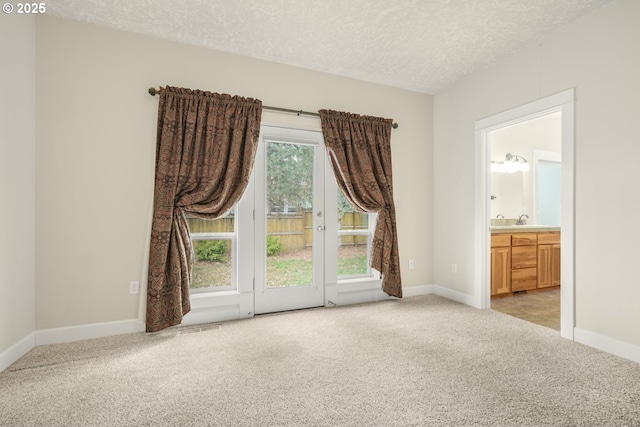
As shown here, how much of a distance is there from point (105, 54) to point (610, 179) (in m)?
4.34

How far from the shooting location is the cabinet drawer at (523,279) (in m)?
4.16

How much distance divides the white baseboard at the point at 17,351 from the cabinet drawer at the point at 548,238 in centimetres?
570

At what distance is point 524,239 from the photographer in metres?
4.20

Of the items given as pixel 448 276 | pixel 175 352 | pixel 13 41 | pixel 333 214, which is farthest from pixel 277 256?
pixel 13 41

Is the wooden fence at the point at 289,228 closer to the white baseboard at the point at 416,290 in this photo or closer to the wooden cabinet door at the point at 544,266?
the white baseboard at the point at 416,290

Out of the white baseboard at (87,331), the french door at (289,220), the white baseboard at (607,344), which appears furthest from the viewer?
the french door at (289,220)

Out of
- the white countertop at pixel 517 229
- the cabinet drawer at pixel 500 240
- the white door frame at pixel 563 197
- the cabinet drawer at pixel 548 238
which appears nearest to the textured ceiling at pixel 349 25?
the white door frame at pixel 563 197

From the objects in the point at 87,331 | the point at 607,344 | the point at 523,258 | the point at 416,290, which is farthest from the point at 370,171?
the point at 87,331

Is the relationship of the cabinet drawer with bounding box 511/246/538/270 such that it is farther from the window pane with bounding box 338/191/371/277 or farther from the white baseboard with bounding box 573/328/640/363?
the window pane with bounding box 338/191/371/277

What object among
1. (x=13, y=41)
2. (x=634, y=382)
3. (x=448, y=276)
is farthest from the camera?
(x=448, y=276)

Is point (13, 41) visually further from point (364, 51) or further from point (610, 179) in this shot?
point (610, 179)

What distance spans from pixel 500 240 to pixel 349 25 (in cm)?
315

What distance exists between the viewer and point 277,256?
3.44 m

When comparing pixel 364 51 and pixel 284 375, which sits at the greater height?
pixel 364 51
